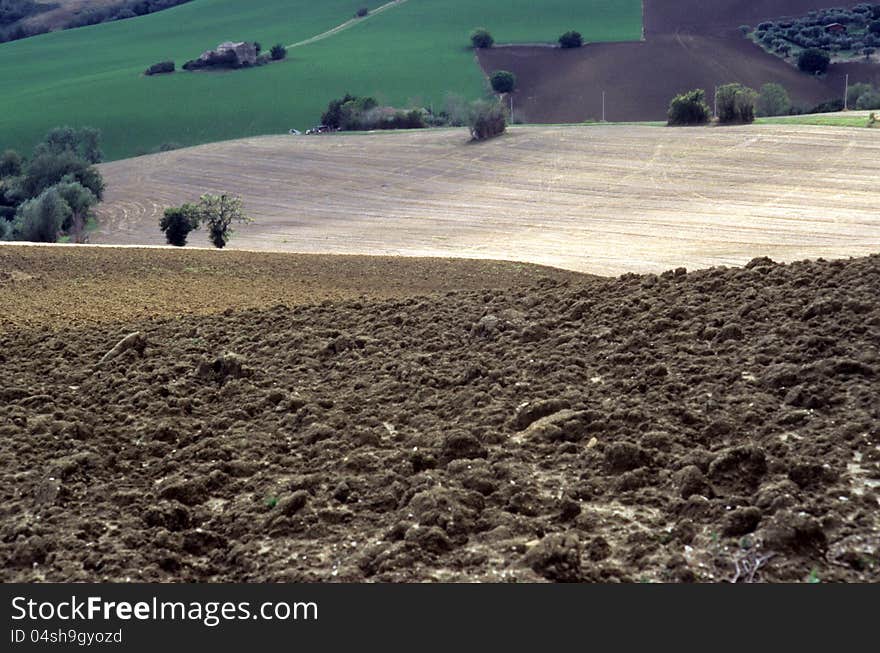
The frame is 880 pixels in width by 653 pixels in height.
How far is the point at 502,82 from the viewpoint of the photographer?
8850 cm

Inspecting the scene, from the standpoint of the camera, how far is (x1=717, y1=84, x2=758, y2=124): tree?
6041 centimetres

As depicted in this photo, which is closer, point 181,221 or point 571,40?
Answer: point 181,221

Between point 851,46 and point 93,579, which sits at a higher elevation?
point 851,46

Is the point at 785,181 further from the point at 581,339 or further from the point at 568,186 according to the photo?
the point at 581,339

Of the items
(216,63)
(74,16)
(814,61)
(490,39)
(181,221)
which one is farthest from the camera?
(74,16)

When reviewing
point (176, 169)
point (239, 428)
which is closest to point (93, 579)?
point (239, 428)

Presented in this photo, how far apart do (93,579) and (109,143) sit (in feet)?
271

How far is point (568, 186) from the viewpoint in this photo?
5003 centimetres

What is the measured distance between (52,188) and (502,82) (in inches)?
1952

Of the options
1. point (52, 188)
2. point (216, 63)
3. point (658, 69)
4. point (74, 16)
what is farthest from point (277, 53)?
point (52, 188)

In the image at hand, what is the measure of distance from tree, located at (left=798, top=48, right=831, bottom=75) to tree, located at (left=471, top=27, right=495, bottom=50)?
29.1 meters

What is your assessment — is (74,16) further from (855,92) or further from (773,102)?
(855,92)

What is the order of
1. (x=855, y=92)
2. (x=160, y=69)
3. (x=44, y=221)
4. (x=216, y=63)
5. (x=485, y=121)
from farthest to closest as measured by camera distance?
(x=216, y=63)
(x=160, y=69)
(x=855, y=92)
(x=485, y=121)
(x=44, y=221)

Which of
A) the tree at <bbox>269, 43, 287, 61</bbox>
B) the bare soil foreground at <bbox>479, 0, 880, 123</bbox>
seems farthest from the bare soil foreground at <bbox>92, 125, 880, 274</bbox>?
the tree at <bbox>269, 43, 287, 61</bbox>
